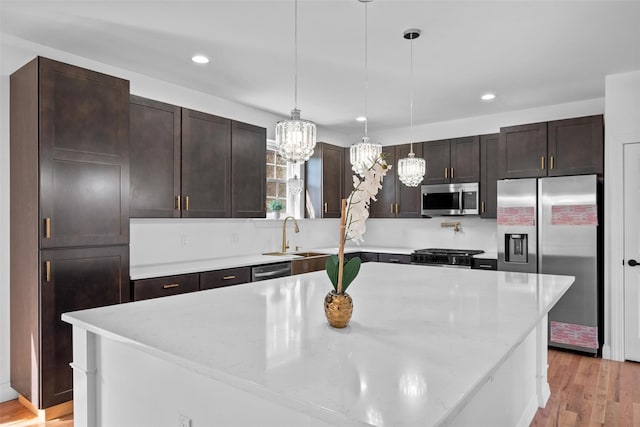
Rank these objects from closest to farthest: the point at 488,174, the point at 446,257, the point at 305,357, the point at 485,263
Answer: the point at 305,357 → the point at 485,263 → the point at 446,257 → the point at 488,174

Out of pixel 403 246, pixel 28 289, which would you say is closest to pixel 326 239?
pixel 403 246

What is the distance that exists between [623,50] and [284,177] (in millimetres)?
3568

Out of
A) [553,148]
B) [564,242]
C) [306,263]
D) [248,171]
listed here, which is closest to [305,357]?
[248,171]

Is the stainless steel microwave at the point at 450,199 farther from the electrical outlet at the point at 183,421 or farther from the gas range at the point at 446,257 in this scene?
the electrical outlet at the point at 183,421

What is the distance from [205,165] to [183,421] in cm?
283

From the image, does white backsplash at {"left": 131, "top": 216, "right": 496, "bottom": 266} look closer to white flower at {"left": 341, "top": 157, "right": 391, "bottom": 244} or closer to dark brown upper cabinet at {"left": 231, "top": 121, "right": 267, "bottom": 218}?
dark brown upper cabinet at {"left": 231, "top": 121, "right": 267, "bottom": 218}

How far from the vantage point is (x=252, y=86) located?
3.92 metres

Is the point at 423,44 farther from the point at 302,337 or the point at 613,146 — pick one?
the point at 302,337

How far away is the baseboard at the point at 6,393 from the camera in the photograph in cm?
284

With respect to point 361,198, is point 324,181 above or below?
above

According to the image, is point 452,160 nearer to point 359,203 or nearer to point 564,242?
point 564,242

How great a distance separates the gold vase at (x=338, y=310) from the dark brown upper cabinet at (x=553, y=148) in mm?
3597

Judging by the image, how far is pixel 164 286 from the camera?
3137 millimetres

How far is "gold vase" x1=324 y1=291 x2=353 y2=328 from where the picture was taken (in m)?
1.38
